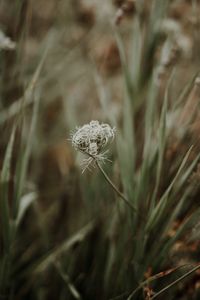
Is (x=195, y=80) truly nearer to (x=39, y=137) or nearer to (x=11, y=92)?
(x=11, y=92)

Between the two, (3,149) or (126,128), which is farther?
(3,149)

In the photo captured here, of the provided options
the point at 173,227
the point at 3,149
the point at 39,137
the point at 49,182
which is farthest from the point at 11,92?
the point at 173,227

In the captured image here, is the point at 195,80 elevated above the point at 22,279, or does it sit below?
above

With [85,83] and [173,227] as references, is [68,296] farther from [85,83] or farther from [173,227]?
[85,83]

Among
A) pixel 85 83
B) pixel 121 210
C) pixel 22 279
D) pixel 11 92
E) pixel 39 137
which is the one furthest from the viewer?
pixel 85 83

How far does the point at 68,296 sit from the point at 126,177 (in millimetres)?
278

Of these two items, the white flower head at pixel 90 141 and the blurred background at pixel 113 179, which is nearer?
the white flower head at pixel 90 141

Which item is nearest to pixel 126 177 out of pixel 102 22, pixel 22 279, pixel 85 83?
pixel 22 279

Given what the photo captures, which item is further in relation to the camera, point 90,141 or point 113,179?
point 113,179

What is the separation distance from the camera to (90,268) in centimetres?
94

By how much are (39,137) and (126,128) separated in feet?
1.72

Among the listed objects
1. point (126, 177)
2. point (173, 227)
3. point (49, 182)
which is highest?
point (49, 182)

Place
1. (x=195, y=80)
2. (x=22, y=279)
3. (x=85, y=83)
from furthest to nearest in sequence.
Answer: (x=85, y=83) → (x=22, y=279) → (x=195, y=80)

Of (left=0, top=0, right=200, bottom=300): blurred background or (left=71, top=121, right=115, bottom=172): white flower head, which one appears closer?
(left=71, top=121, right=115, bottom=172): white flower head
